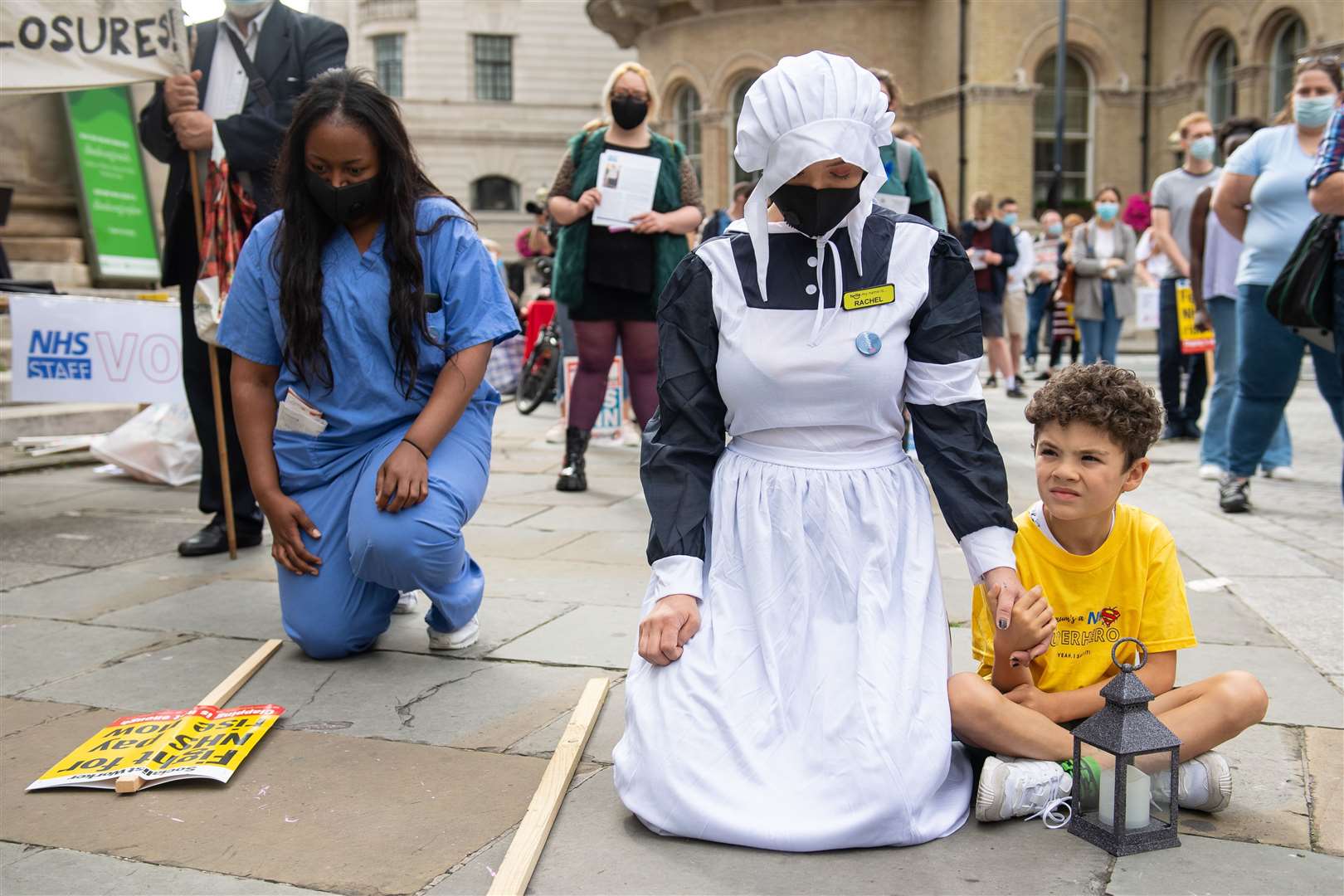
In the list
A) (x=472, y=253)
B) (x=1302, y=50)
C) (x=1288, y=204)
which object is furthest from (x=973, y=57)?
(x=472, y=253)

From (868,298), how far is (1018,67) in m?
22.8

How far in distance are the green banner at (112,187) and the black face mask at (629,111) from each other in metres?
5.44

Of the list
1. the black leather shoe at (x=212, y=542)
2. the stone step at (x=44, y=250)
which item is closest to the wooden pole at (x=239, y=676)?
the black leather shoe at (x=212, y=542)

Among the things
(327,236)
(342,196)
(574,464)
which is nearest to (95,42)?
(327,236)

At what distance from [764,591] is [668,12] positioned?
26.5 m

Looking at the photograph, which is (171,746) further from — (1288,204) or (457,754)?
(1288,204)

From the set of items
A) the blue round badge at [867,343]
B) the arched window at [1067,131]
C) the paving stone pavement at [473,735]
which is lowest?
the paving stone pavement at [473,735]

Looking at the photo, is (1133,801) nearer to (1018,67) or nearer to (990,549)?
(990,549)

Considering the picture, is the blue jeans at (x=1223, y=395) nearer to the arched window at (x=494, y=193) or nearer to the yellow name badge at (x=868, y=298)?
the yellow name badge at (x=868, y=298)

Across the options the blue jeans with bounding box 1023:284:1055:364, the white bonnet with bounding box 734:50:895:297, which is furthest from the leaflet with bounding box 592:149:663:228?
the blue jeans with bounding box 1023:284:1055:364

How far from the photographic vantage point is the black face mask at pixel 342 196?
335 cm

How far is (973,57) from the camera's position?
77.2ft

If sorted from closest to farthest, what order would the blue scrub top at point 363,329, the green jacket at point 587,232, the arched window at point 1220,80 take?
1. the blue scrub top at point 363,329
2. the green jacket at point 587,232
3. the arched window at point 1220,80

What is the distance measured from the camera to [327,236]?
350 cm
